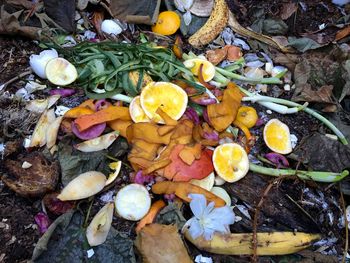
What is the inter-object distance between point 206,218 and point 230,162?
396mm

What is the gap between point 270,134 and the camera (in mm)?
2920

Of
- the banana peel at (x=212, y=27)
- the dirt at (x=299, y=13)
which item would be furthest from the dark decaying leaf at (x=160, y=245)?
the dirt at (x=299, y=13)

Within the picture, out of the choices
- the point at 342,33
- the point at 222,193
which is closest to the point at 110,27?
the point at 222,193

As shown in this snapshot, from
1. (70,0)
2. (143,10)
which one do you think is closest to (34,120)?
(70,0)

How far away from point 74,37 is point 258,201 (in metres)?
1.68

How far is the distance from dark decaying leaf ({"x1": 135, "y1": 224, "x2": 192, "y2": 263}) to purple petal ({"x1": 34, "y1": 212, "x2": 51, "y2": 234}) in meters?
0.47

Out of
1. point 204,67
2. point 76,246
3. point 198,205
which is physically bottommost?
point 76,246

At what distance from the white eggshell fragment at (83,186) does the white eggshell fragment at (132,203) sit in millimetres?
122

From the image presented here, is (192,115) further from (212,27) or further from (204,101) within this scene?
(212,27)

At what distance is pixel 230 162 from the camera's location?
2.67 metres

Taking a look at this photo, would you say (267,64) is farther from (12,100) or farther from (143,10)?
(12,100)

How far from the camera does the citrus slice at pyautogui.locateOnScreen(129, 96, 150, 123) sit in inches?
108

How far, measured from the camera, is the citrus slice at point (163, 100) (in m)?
2.73

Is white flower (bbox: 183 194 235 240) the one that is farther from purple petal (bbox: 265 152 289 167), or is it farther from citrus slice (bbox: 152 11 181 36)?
citrus slice (bbox: 152 11 181 36)
